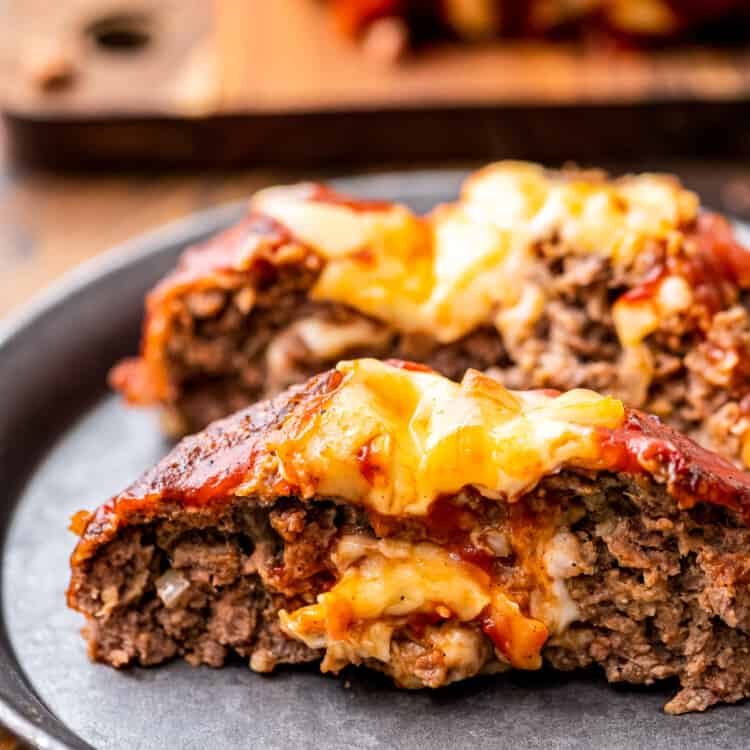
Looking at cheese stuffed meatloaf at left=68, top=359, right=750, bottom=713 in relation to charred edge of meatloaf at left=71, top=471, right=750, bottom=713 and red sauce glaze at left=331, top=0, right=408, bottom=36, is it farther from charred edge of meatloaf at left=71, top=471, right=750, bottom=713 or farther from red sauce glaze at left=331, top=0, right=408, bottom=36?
red sauce glaze at left=331, top=0, right=408, bottom=36

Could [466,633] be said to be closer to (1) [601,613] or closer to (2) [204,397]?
(1) [601,613]

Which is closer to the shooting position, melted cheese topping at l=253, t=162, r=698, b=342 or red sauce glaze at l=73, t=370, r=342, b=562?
red sauce glaze at l=73, t=370, r=342, b=562

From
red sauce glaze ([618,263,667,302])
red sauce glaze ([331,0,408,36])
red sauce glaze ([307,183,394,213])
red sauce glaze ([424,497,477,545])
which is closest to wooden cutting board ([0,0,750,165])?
red sauce glaze ([331,0,408,36])

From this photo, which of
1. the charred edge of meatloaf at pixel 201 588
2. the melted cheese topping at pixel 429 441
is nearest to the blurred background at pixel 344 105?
the charred edge of meatloaf at pixel 201 588

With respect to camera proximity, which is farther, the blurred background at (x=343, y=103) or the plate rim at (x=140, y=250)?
the blurred background at (x=343, y=103)

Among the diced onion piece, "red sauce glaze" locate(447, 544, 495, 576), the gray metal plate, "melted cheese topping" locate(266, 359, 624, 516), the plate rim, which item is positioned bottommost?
the gray metal plate

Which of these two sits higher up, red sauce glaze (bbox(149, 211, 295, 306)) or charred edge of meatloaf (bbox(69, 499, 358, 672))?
red sauce glaze (bbox(149, 211, 295, 306))

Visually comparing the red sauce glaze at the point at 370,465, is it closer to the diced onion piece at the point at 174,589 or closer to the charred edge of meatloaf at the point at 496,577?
the charred edge of meatloaf at the point at 496,577
